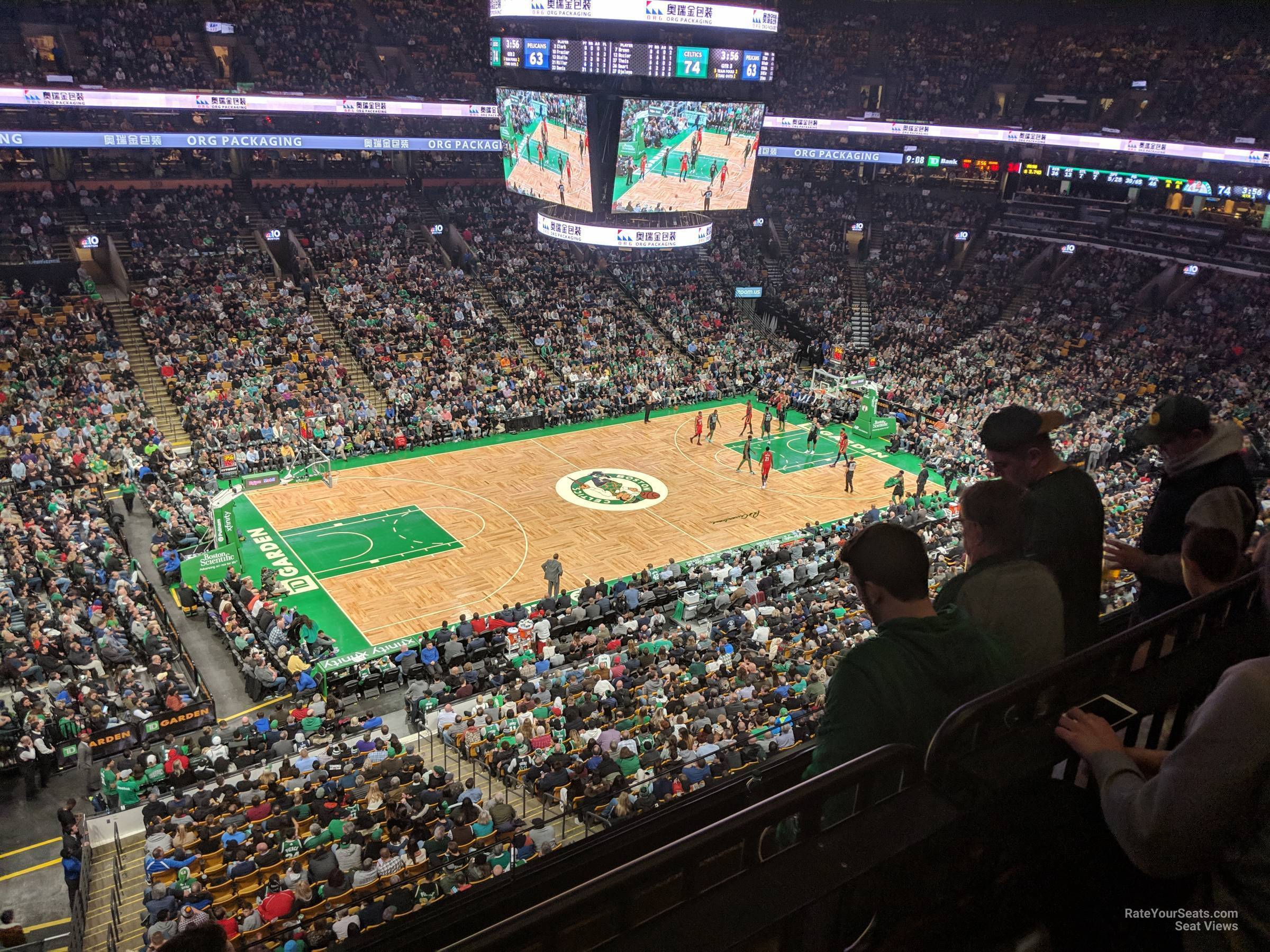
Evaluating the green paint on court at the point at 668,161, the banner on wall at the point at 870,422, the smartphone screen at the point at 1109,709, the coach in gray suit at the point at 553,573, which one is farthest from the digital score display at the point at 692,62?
the smartphone screen at the point at 1109,709

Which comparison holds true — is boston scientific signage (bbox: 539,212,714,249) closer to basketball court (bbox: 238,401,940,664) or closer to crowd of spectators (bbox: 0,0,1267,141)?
basketball court (bbox: 238,401,940,664)

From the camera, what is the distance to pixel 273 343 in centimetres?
3241

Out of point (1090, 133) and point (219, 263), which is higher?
point (1090, 133)

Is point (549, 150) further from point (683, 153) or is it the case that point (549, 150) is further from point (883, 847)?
point (883, 847)

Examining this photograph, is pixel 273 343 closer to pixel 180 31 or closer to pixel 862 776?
pixel 180 31

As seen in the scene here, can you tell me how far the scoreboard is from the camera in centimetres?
2709

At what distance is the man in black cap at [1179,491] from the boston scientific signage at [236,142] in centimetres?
3713

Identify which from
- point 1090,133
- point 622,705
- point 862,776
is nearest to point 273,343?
point 622,705

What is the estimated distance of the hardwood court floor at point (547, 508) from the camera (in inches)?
854

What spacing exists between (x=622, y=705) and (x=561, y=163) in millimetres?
19521

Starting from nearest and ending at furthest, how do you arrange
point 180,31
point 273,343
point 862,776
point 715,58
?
1. point 862,776
2. point 715,58
3. point 273,343
4. point 180,31

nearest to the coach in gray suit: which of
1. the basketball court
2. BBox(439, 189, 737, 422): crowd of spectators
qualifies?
the basketball court

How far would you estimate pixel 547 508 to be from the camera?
26344mm

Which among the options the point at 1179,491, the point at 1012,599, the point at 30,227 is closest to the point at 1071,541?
the point at 1012,599
